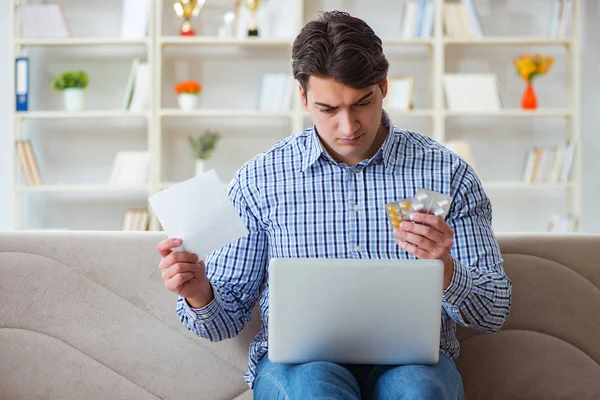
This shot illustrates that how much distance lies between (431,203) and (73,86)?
3.40 metres

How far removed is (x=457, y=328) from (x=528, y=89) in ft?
9.56

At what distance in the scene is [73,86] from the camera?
432cm

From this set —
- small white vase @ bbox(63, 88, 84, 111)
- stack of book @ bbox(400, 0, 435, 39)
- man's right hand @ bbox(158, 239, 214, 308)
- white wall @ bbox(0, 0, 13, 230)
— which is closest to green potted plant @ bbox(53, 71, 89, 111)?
small white vase @ bbox(63, 88, 84, 111)

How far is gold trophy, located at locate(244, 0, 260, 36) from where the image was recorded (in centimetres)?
424

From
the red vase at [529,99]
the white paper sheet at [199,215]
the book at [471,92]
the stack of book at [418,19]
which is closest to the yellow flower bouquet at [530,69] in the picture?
the red vase at [529,99]

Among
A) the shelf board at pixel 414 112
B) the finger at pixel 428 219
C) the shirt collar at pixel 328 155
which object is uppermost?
the shelf board at pixel 414 112

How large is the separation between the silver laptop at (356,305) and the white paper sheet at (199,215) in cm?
18

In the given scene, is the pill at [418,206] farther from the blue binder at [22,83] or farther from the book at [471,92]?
the blue binder at [22,83]

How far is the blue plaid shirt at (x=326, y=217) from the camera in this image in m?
1.56

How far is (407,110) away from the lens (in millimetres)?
4270

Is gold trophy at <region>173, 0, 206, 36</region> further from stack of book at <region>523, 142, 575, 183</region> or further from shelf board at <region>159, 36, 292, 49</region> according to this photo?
stack of book at <region>523, 142, 575, 183</region>

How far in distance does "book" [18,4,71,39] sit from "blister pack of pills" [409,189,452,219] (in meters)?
3.48

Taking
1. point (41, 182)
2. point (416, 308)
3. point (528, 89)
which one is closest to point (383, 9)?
point (528, 89)

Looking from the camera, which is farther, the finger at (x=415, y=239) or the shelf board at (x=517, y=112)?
the shelf board at (x=517, y=112)
